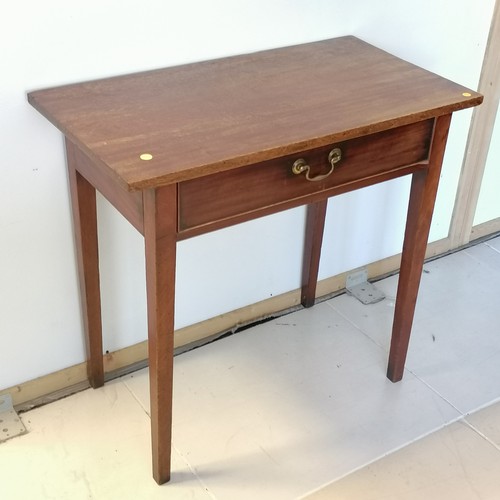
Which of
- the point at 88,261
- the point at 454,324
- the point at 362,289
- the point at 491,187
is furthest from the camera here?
the point at 491,187

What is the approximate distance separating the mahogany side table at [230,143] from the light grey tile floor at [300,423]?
15 cm

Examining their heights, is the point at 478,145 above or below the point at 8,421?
above

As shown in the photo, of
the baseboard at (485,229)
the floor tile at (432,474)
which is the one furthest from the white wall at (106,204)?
the floor tile at (432,474)

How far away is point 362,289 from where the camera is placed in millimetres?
2258

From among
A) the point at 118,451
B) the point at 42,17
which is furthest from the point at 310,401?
the point at 42,17

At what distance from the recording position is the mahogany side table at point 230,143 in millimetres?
1284

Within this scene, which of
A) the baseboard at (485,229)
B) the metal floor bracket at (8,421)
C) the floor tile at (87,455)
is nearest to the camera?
the floor tile at (87,455)

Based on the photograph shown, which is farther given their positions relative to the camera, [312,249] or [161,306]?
[312,249]

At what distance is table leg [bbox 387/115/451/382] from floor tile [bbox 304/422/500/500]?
215mm

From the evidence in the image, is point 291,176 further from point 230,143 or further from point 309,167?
point 230,143

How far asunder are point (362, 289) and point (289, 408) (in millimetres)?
533

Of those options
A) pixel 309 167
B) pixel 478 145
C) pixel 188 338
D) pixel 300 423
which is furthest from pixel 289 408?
pixel 478 145

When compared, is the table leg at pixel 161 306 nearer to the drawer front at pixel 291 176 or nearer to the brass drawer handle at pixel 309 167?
the drawer front at pixel 291 176

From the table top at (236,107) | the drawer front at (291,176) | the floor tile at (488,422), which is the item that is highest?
the table top at (236,107)
